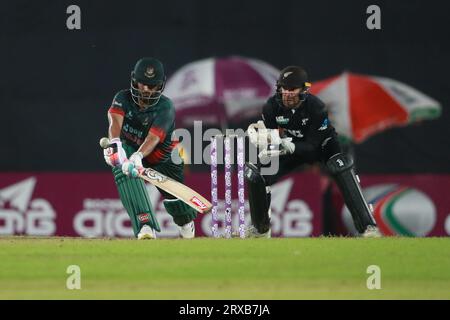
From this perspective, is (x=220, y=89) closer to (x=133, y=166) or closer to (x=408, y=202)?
(x=408, y=202)

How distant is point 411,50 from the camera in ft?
50.0

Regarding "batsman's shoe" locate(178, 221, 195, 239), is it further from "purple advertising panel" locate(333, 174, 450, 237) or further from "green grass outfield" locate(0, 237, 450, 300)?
"purple advertising panel" locate(333, 174, 450, 237)

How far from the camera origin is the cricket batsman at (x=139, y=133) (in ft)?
36.4

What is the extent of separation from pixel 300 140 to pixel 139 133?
4.24ft

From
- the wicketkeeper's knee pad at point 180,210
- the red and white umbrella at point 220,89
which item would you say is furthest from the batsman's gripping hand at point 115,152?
the red and white umbrella at point 220,89

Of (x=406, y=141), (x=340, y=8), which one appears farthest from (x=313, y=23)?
A: (x=406, y=141)

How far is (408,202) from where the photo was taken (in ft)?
50.1

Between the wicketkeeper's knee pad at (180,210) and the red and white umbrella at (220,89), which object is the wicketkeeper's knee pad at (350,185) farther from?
the red and white umbrella at (220,89)

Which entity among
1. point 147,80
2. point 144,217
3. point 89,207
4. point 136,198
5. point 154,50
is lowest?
point 144,217

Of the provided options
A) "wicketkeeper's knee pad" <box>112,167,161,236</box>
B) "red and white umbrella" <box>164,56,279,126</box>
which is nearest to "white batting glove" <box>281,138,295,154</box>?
"wicketkeeper's knee pad" <box>112,167,161,236</box>

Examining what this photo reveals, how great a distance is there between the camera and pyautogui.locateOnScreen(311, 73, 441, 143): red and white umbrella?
15.1m

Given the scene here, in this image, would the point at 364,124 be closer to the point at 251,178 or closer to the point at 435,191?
the point at 435,191

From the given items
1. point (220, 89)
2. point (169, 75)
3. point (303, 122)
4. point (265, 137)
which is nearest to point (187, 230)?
point (265, 137)

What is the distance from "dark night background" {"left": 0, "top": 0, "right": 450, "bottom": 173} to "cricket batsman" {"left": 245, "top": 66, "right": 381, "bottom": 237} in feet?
11.9
